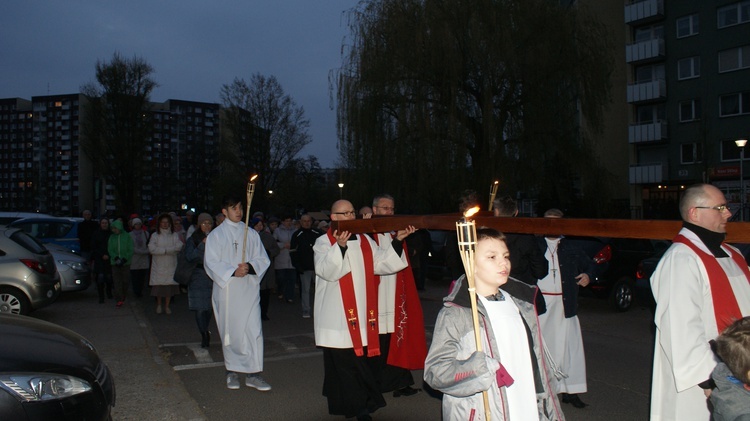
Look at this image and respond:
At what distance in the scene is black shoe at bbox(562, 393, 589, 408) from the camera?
5.90 m

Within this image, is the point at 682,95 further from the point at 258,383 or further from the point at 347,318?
the point at 347,318

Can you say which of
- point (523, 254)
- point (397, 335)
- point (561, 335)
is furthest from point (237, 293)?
point (561, 335)

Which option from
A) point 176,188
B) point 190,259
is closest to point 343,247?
point 190,259

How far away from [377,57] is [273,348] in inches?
619

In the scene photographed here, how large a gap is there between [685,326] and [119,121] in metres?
48.8

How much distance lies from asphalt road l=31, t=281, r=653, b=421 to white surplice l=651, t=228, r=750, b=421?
2054 millimetres

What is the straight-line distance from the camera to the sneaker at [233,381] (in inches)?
258

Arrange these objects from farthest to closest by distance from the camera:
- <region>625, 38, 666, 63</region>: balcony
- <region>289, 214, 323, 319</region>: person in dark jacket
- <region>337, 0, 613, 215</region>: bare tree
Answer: <region>625, 38, 666, 63</region>: balcony
<region>337, 0, 613, 215</region>: bare tree
<region>289, 214, 323, 319</region>: person in dark jacket

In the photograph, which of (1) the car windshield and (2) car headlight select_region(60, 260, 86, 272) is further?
(2) car headlight select_region(60, 260, 86, 272)

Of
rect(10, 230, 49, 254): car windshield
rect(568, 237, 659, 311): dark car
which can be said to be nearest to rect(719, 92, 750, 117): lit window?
rect(568, 237, 659, 311): dark car

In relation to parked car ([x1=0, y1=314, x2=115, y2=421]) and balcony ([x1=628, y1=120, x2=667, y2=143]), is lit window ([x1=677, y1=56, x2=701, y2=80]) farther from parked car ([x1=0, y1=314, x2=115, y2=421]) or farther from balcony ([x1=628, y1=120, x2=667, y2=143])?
parked car ([x1=0, y1=314, x2=115, y2=421])

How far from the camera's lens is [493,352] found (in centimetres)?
294

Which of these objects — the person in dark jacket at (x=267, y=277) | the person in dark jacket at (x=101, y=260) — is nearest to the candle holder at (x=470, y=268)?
the person in dark jacket at (x=267, y=277)

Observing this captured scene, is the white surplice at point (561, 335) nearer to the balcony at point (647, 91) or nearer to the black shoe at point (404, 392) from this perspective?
the black shoe at point (404, 392)
